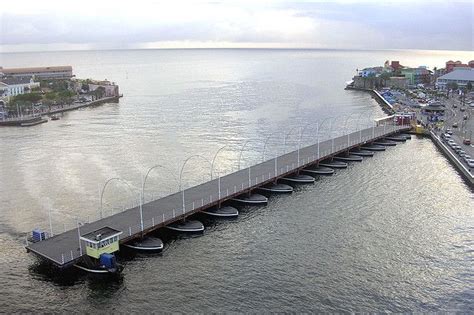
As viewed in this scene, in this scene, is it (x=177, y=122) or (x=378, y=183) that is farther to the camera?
(x=177, y=122)

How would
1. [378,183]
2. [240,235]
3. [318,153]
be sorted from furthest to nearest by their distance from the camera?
[318,153] → [378,183] → [240,235]

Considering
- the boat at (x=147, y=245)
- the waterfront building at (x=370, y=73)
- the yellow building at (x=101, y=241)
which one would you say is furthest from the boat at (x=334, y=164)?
the waterfront building at (x=370, y=73)

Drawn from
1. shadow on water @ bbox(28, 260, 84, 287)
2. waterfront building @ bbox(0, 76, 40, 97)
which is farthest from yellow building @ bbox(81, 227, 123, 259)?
waterfront building @ bbox(0, 76, 40, 97)

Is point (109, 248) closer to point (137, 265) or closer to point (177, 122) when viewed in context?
point (137, 265)

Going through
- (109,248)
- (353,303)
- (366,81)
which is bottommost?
(353,303)

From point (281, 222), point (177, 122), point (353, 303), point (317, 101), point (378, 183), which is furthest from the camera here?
point (317, 101)

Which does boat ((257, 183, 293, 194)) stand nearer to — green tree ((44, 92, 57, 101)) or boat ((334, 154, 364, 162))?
boat ((334, 154, 364, 162))

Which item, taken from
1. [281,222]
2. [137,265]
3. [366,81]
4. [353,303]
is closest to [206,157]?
[281,222]
